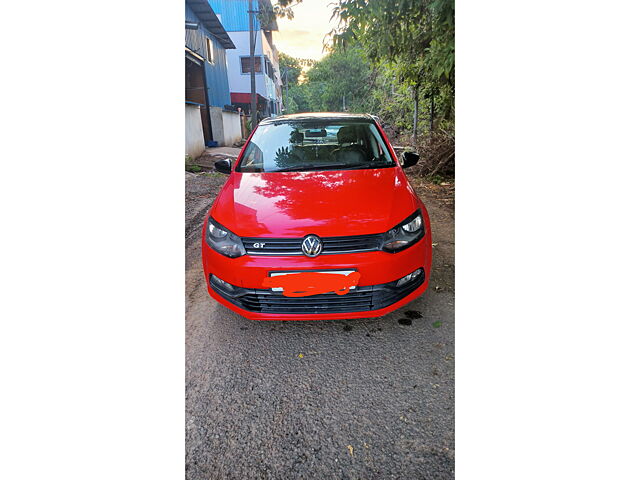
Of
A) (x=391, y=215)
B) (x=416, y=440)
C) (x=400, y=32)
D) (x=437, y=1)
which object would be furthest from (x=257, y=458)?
(x=400, y=32)

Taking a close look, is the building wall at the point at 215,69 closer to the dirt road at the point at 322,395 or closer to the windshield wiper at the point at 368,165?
the windshield wiper at the point at 368,165

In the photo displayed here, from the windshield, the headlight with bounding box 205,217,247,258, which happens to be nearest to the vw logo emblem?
the headlight with bounding box 205,217,247,258

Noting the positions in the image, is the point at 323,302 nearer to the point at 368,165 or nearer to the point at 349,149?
the point at 368,165

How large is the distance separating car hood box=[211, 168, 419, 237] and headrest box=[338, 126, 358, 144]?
1.72ft

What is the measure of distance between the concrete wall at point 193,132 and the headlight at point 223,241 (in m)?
6.79

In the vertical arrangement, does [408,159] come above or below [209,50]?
below

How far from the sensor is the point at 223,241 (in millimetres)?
2078

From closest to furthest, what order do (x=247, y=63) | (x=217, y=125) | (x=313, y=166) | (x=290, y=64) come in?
(x=313, y=166) < (x=290, y=64) < (x=217, y=125) < (x=247, y=63)

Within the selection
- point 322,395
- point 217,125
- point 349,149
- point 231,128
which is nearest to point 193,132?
point 217,125

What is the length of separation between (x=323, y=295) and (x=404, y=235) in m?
0.57

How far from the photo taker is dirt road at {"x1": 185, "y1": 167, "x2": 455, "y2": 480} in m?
1.38

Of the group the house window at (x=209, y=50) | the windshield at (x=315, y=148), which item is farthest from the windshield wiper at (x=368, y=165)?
the house window at (x=209, y=50)

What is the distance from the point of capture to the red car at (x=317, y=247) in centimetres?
191

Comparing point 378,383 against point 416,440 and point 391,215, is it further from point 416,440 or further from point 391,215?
point 391,215
